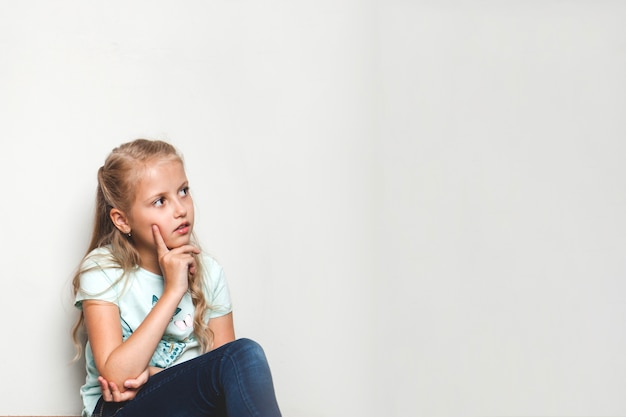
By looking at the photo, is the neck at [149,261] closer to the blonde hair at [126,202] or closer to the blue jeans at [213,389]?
the blonde hair at [126,202]

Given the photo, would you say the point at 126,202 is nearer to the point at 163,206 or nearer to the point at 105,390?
the point at 163,206

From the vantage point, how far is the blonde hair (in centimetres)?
146

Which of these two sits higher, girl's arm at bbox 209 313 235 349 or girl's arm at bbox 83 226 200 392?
girl's arm at bbox 83 226 200 392

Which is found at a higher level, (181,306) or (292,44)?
(292,44)

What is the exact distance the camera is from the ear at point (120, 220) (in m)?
1.48

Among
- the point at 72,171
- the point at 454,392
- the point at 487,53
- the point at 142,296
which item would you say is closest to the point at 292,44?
the point at 487,53

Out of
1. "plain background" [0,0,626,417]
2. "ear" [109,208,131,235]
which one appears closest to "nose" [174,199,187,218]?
"ear" [109,208,131,235]

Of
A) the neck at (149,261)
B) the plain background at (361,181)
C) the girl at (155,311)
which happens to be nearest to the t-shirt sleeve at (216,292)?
the girl at (155,311)

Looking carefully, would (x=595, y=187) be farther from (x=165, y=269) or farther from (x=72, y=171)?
(x=72, y=171)

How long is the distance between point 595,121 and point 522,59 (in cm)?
20

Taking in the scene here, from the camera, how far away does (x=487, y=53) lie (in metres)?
1.77

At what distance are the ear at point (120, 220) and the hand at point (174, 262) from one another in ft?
0.20

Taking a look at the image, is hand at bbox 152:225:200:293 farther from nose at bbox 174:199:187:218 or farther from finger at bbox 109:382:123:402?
finger at bbox 109:382:123:402

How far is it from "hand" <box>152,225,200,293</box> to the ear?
6 centimetres
